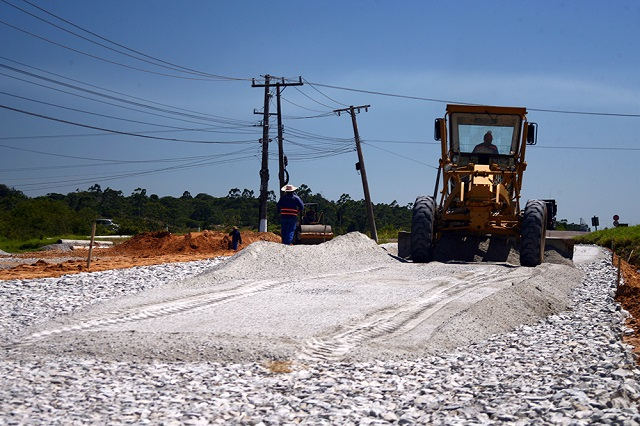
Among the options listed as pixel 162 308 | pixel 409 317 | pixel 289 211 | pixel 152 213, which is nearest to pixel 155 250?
pixel 289 211

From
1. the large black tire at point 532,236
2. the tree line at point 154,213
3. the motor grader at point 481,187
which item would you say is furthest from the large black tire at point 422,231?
the tree line at point 154,213

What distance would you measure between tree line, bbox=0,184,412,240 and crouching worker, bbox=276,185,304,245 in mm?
27382

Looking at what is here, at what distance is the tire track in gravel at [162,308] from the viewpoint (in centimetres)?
868

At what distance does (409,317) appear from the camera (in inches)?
386

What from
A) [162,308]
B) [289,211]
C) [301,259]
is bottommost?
[162,308]

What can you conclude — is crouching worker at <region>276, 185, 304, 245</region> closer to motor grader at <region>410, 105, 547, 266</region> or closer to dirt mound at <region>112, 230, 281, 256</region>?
motor grader at <region>410, 105, 547, 266</region>

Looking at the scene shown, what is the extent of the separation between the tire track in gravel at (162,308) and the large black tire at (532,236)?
608 cm

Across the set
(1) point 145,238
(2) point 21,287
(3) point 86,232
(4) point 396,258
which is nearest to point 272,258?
(4) point 396,258

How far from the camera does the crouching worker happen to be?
20.1 meters

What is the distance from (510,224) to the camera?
59.1 feet

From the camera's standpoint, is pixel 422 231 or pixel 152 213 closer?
pixel 422 231

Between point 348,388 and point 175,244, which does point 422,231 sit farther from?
point 175,244

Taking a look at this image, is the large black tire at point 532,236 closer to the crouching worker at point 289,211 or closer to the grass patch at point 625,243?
the crouching worker at point 289,211

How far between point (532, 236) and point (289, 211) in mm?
6365
